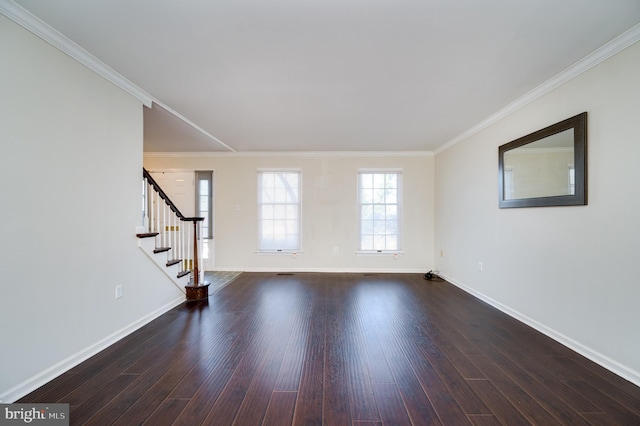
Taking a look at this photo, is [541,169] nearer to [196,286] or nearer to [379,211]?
[379,211]

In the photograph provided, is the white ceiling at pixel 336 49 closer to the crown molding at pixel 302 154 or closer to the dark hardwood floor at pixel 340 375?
the crown molding at pixel 302 154

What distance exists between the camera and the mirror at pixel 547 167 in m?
2.26

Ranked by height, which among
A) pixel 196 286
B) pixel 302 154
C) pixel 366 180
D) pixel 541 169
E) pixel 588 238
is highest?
pixel 302 154

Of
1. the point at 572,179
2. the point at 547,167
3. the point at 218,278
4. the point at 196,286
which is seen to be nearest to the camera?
the point at 572,179

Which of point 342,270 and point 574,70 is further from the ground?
point 574,70

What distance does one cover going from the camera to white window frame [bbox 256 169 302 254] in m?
5.32

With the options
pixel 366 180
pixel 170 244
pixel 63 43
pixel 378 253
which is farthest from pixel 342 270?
pixel 63 43

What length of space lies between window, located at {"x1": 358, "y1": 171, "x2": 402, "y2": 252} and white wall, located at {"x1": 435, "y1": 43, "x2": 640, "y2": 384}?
6.29 ft

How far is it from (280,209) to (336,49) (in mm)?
3664

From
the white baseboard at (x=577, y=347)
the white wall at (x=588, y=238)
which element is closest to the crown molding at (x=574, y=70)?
the white wall at (x=588, y=238)

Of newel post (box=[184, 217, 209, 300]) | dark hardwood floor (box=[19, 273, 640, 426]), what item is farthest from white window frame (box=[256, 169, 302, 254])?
dark hardwood floor (box=[19, 273, 640, 426])

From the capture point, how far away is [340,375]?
75.9 inches

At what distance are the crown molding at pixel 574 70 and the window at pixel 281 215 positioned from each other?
3.44m

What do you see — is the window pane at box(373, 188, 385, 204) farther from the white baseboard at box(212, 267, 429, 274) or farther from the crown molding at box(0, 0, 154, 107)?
the crown molding at box(0, 0, 154, 107)
